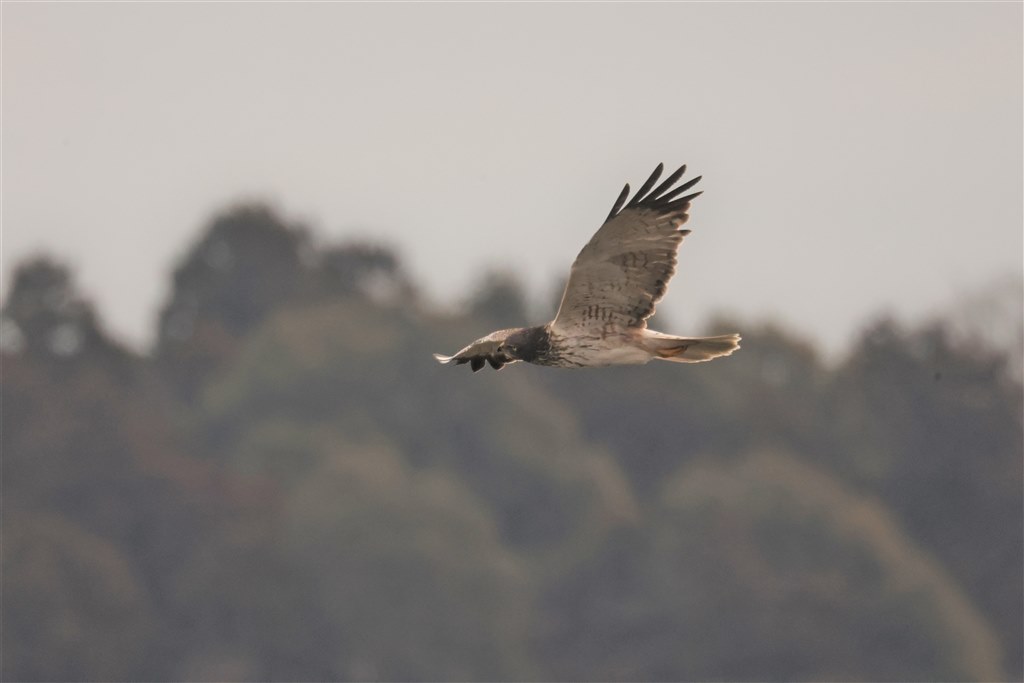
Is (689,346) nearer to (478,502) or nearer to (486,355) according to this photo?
(486,355)

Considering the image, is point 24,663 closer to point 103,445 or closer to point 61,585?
point 61,585

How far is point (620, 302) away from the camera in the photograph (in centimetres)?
1348

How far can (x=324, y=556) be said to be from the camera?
5225 centimetres

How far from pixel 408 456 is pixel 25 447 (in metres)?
9.98

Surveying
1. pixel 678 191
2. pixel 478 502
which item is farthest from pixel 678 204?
pixel 478 502

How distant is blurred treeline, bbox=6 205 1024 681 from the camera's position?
5091 centimetres

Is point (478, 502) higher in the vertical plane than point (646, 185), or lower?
higher

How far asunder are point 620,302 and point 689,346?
0.55m

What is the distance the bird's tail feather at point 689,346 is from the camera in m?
13.5

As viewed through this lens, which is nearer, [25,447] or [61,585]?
[61,585]

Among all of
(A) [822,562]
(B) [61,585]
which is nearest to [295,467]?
(B) [61,585]

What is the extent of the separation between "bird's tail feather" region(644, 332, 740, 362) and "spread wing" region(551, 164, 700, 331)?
167mm

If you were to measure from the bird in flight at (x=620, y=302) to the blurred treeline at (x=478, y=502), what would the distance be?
3658cm

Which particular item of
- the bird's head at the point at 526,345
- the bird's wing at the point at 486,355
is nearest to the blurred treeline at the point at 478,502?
the bird's wing at the point at 486,355
